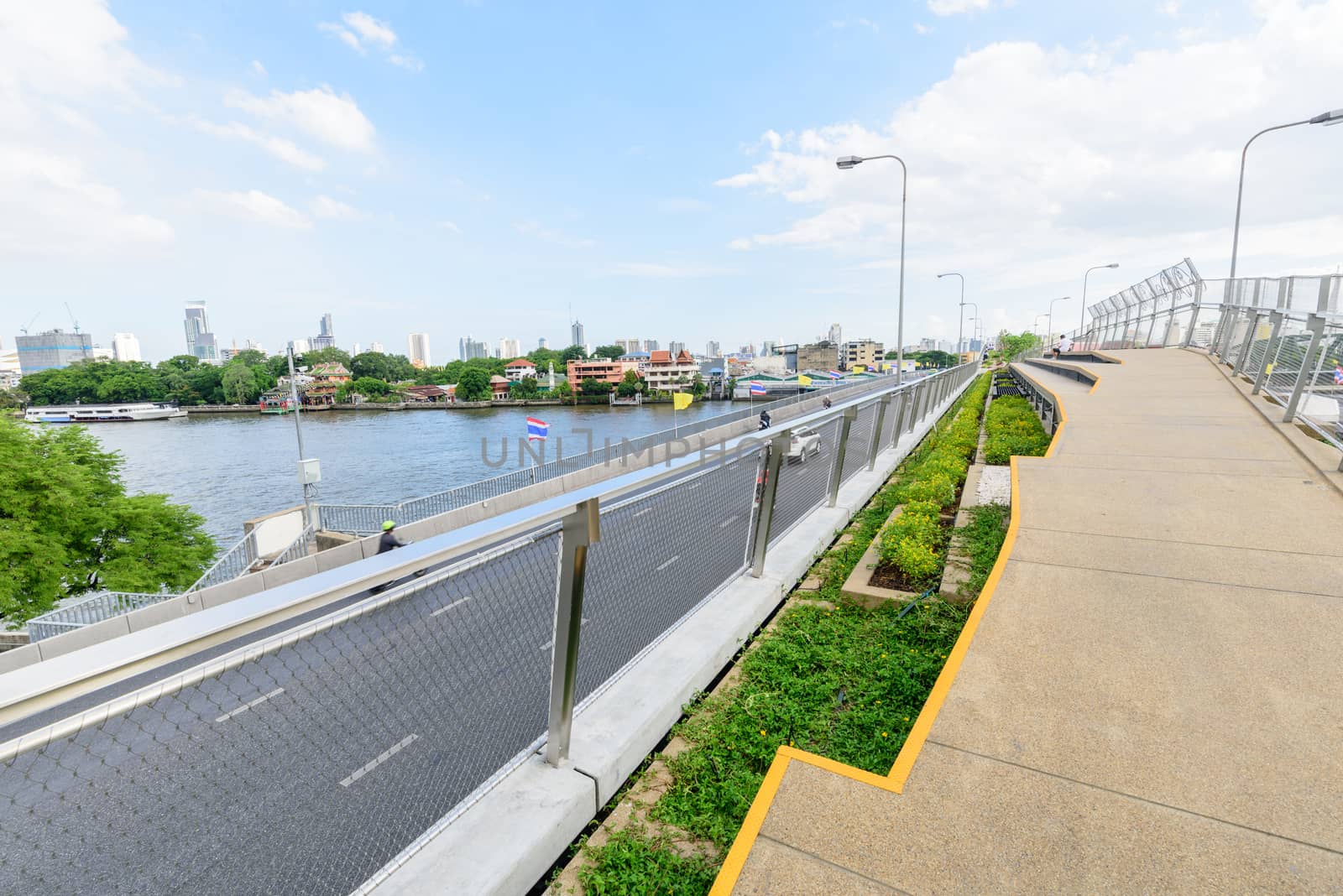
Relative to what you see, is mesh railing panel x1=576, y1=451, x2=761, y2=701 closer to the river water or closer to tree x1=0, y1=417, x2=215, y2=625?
tree x1=0, y1=417, x2=215, y2=625

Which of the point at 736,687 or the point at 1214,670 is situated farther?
the point at 736,687

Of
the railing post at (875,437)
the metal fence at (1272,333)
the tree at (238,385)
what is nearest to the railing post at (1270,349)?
the metal fence at (1272,333)

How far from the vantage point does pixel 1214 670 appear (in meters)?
2.47

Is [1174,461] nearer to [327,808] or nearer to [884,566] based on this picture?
[884,566]

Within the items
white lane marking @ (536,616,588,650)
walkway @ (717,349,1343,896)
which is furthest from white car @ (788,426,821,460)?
white lane marking @ (536,616,588,650)

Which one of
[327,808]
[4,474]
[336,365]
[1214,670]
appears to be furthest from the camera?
[336,365]

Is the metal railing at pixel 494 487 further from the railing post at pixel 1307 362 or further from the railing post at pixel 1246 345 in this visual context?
the railing post at pixel 1307 362

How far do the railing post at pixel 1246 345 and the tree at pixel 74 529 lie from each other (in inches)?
1298

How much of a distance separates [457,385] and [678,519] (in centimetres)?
13629

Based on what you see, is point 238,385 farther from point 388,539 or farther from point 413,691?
point 413,691

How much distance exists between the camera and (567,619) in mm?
2242

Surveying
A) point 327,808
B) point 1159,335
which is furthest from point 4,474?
point 1159,335

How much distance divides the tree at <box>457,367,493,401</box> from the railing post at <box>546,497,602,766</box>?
131 metres

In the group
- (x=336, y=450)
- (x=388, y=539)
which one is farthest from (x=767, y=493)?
(x=336, y=450)
